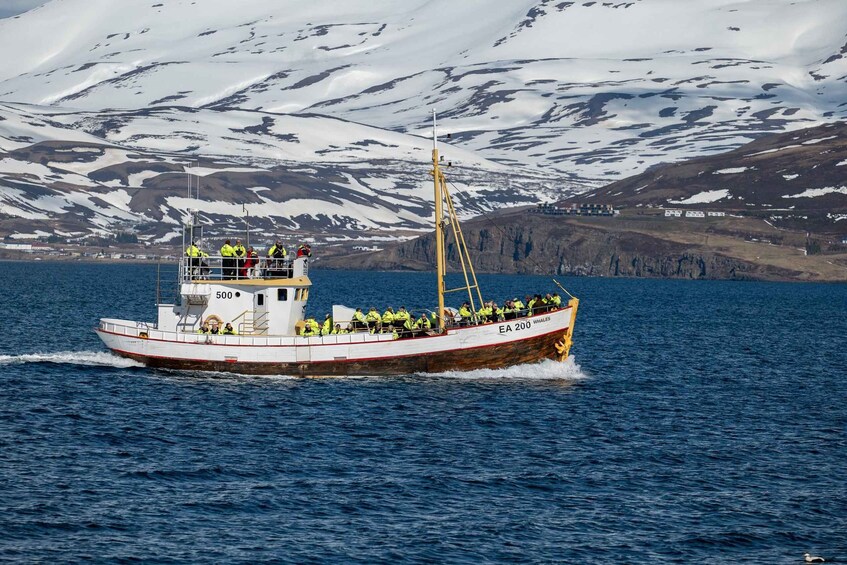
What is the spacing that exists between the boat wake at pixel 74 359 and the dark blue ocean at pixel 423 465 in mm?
241

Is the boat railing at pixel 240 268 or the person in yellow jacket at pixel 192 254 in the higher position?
the person in yellow jacket at pixel 192 254

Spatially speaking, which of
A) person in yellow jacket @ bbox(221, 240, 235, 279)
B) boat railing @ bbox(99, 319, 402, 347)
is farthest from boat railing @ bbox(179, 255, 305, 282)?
boat railing @ bbox(99, 319, 402, 347)

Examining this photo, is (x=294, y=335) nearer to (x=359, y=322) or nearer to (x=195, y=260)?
(x=359, y=322)

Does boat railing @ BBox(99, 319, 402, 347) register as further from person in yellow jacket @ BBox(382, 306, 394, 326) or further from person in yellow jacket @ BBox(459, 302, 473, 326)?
person in yellow jacket @ BBox(459, 302, 473, 326)

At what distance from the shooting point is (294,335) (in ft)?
255

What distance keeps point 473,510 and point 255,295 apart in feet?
114

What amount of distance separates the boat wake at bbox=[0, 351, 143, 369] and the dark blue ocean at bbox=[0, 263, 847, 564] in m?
0.24

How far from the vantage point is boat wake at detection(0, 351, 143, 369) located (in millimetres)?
82375

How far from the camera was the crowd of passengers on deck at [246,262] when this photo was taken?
261ft

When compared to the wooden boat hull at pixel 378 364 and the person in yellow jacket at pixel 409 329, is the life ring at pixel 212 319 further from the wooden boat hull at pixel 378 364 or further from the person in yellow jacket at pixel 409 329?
the person in yellow jacket at pixel 409 329

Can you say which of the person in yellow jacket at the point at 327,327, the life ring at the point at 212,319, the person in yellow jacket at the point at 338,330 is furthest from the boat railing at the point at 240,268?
the person in yellow jacket at the point at 338,330

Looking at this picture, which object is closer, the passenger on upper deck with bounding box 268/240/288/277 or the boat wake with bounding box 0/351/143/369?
the passenger on upper deck with bounding box 268/240/288/277

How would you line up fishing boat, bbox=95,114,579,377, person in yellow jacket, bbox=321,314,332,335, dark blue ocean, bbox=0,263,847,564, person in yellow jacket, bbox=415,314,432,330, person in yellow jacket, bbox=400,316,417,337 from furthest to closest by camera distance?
1. person in yellow jacket, bbox=400,316,417,337
2. person in yellow jacket, bbox=415,314,432,330
3. person in yellow jacket, bbox=321,314,332,335
4. fishing boat, bbox=95,114,579,377
5. dark blue ocean, bbox=0,263,847,564

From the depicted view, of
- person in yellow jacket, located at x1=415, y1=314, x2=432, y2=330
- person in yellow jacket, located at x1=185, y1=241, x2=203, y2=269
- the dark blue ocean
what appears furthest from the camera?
person in yellow jacket, located at x1=185, y1=241, x2=203, y2=269
